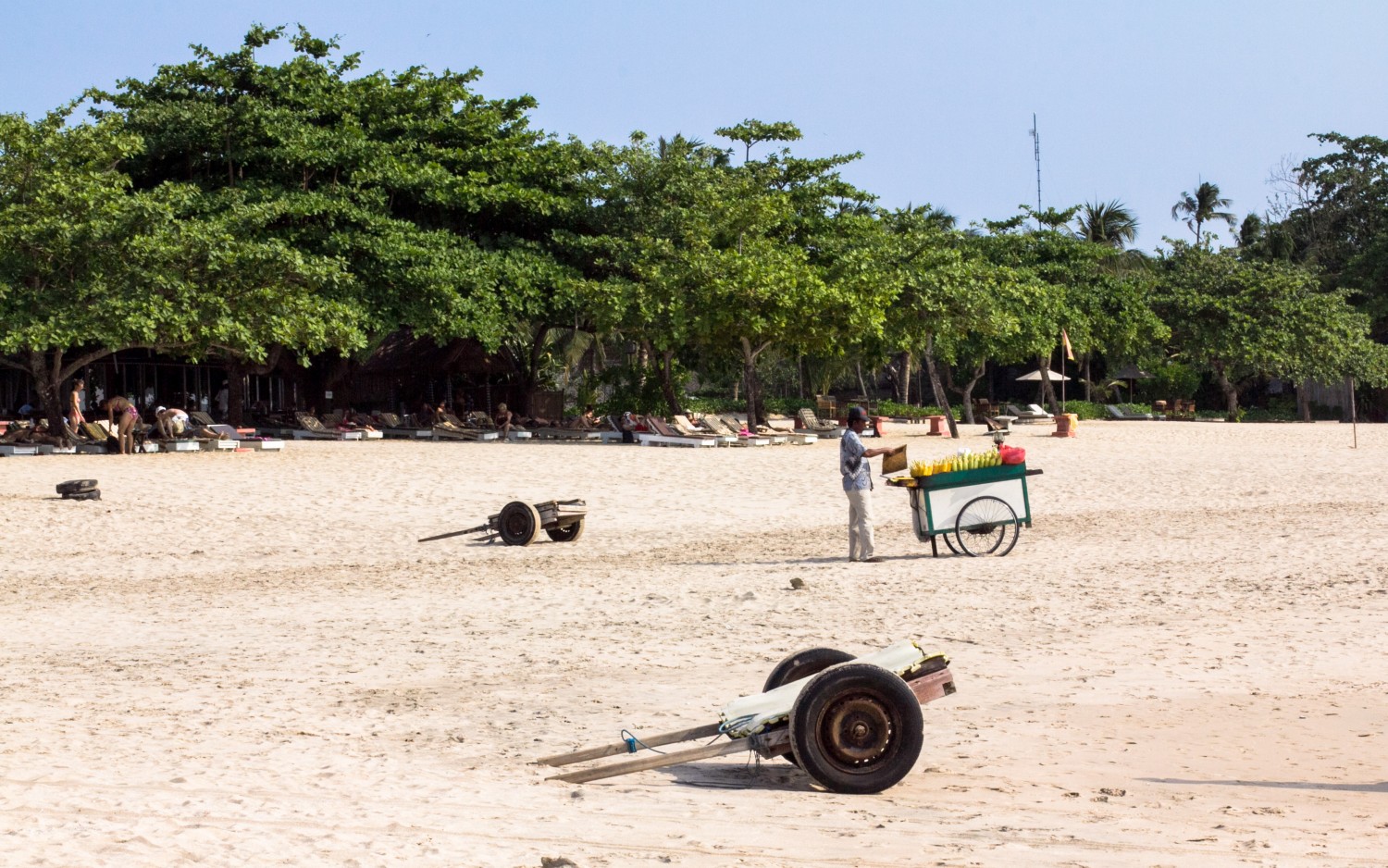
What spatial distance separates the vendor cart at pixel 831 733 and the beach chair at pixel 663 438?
23920mm

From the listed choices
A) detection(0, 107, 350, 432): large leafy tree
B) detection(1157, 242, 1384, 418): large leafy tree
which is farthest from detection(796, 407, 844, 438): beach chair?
detection(1157, 242, 1384, 418): large leafy tree

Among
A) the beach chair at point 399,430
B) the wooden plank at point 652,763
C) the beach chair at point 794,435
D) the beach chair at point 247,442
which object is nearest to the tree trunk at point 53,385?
the beach chair at point 247,442

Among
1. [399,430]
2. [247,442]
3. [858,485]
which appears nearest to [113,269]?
[247,442]

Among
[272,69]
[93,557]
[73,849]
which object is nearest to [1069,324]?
[272,69]

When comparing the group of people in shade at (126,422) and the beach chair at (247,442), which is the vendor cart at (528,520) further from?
the beach chair at (247,442)

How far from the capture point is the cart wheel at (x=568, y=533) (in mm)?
15633

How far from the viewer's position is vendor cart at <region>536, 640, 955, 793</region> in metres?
5.92

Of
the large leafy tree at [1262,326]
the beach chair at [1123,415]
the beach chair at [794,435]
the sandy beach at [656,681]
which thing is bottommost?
the sandy beach at [656,681]

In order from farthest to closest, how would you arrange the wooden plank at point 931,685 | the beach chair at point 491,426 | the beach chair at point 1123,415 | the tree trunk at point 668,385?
the beach chair at point 1123,415 → the tree trunk at point 668,385 → the beach chair at point 491,426 → the wooden plank at point 931,685

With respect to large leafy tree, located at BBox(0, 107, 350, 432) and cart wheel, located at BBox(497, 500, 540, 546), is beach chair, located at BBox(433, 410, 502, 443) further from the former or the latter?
cart wheel, located at BBox(497, 500, 540, 546)

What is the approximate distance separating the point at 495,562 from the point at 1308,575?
297 inches

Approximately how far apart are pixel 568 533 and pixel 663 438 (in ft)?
50.1

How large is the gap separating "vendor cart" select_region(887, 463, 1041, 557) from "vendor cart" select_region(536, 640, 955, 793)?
6992mm

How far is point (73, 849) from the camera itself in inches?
191
